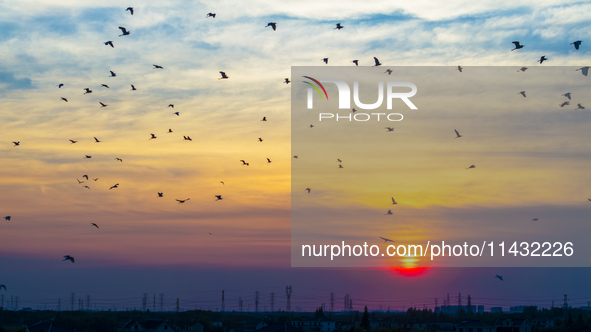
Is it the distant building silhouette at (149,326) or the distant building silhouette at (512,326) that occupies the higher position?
the distant building silhouette at (149,326)

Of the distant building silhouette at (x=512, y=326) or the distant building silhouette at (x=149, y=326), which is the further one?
the distant building silhouette at (x=512, y=326)

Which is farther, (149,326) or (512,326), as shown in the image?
(512,326)

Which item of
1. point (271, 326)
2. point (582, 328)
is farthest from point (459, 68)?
point (582, 328)

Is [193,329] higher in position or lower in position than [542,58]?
lower

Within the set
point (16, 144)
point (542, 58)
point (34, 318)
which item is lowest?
point (34, 318)

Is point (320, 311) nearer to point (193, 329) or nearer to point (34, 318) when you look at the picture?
point (193, 329)

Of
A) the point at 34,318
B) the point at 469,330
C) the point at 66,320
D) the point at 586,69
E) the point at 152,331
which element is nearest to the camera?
the point at 586,69

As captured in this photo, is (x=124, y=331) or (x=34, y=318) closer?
(x=124, y=331)

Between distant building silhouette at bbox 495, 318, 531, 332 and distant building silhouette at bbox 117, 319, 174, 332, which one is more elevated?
distant building silhouette at bbox 117, 319, 174, 332

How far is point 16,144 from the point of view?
53625mm

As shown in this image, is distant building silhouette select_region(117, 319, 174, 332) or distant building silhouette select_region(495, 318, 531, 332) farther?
distant building silhouette select_region(495, 318, 531, 332)

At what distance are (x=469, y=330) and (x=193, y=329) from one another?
145 ft

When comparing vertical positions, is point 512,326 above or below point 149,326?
below

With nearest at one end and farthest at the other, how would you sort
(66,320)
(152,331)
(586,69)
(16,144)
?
(586,69)
(16,144)
(152,331)
(66,320)
